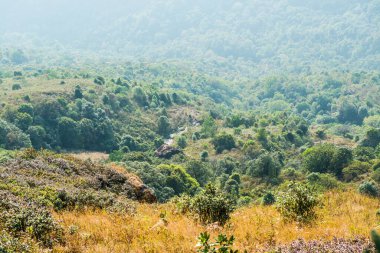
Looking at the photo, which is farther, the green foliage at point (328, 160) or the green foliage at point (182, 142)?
the green foliage at point (182, 142)

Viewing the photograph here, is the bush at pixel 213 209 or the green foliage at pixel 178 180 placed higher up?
the bush at pixel 213 209

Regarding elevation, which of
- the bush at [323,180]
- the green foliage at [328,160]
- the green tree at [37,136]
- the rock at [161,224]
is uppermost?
the rock at [161,224]

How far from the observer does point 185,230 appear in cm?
1352

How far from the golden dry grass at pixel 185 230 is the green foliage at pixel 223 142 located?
103m

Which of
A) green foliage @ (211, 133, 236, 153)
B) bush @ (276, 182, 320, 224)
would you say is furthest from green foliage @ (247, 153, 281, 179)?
bush @ (276, 182, 320, 224)

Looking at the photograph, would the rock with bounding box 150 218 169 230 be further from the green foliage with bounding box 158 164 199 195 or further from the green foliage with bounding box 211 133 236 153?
the green foliage with bounding box 211 133 236 153

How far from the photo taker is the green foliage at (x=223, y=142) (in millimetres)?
120250

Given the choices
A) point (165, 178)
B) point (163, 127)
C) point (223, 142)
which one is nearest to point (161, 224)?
point (165, 178)

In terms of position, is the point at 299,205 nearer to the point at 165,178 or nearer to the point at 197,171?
the point at 165,178

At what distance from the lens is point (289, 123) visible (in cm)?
14475

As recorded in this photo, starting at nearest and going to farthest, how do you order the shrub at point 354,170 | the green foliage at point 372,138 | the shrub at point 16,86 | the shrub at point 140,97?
the shrub at point 354,170, the green foliage at point 372,138, the shrub at point 16,86, the shrub at point 140,97

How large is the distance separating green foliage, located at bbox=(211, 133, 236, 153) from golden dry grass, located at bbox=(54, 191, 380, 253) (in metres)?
103

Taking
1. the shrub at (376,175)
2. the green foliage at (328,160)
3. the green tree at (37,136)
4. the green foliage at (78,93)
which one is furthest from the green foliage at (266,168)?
the green foliage at (78,93)

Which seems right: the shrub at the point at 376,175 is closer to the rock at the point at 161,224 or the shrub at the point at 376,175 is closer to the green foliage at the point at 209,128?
the rock at the point at 161,224
